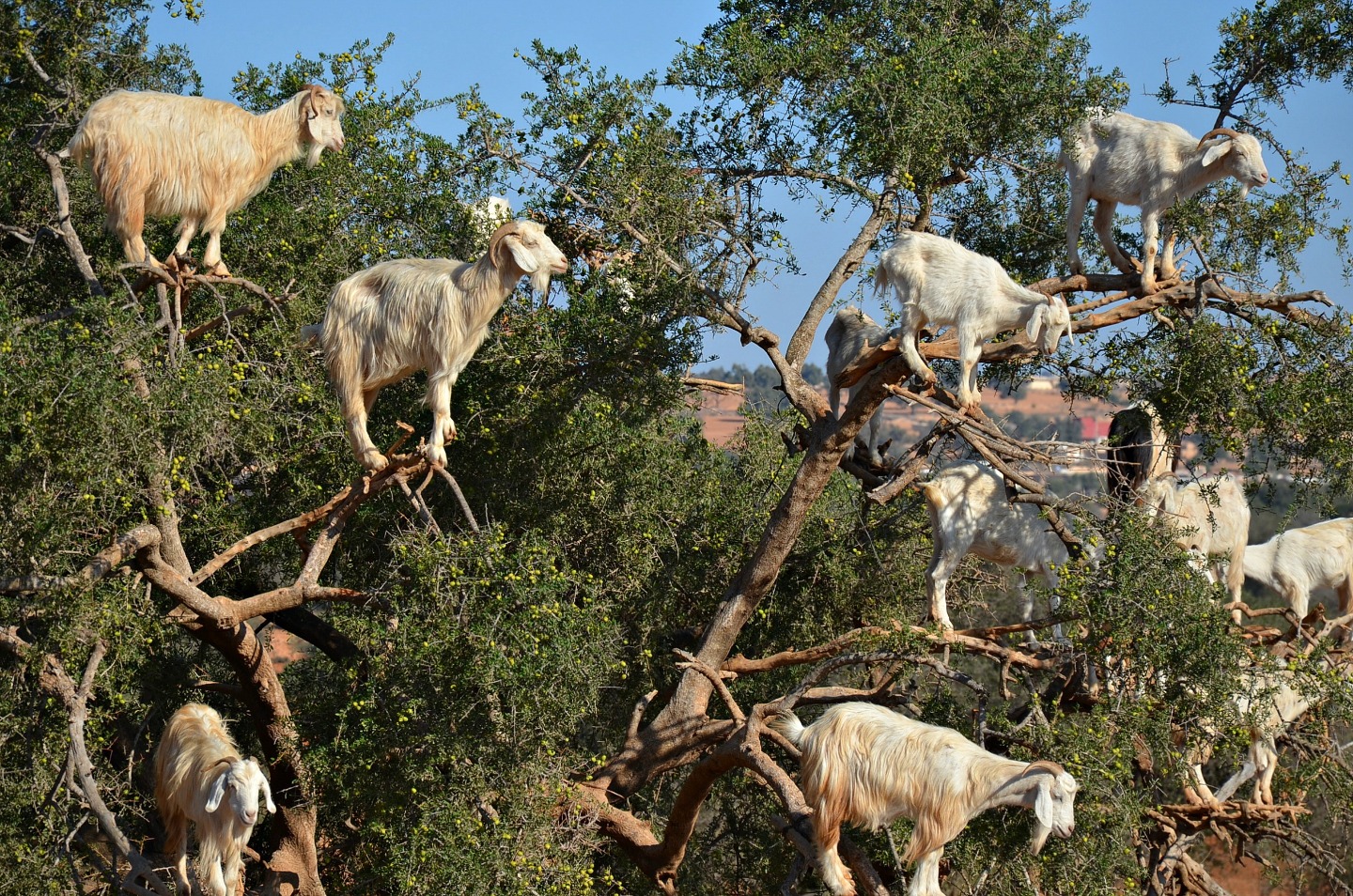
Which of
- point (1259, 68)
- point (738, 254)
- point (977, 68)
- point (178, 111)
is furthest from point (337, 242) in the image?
point (1259, 68)

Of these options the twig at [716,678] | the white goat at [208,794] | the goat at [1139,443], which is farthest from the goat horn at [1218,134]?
the white goat at [208,794]

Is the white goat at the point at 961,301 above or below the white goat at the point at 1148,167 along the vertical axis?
below

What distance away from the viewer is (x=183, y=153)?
24.9 feet

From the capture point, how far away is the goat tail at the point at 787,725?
739 centimetres

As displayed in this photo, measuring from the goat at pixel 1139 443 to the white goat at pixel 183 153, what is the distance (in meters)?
5.42

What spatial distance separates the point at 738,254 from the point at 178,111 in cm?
354

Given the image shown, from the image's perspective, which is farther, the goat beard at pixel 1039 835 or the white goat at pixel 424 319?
the white goat at pixel 424 319

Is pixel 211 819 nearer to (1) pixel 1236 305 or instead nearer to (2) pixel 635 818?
(2) pixel 635 818

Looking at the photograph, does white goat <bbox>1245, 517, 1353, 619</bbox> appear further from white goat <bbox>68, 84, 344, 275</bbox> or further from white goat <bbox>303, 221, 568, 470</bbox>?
white goat <bbox>68, 84, 344, 275</bbox>

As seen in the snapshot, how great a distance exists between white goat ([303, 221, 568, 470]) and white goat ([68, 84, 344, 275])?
101 centimetres

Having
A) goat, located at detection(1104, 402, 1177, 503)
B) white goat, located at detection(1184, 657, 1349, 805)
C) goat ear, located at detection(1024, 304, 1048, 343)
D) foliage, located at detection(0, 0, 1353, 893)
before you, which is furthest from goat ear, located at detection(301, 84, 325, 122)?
white goat, located at detection(1184, 657, 1349, 805)

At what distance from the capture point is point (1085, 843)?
6.37 meters

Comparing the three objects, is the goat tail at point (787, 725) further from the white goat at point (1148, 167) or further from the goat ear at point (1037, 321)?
the white goat at point (1148, 167)

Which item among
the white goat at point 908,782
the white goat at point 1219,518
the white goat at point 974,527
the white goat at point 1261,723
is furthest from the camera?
the white goat at point 1219,518
